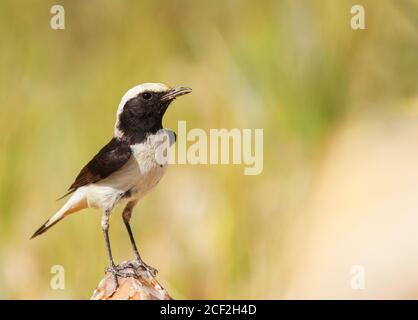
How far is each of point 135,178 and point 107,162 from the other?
0.22m

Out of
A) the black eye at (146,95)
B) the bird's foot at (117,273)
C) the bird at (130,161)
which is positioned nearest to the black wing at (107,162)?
the bird at (130,161)

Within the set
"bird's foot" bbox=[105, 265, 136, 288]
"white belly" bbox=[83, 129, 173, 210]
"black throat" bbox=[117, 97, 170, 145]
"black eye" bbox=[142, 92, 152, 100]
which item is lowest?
"bird's foot" bbox=[105, 265, 136, 288]

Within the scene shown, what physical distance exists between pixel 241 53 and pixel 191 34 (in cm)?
46

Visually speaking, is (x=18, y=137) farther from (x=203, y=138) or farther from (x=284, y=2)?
(x=284, y=2)

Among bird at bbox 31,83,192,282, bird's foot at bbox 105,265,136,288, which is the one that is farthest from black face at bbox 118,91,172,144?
bird's foot at bbox 105,265,136,288

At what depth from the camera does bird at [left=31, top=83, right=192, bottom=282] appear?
18.0 ft

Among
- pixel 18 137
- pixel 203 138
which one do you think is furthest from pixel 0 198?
pixel 203 138

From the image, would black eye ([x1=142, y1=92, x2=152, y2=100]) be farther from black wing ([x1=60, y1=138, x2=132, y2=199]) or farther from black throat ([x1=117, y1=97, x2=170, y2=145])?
black wing ([x1=60, y1=138, x2=132, y2=199])

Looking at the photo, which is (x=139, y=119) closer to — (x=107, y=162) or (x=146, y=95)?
(x=146, y=95)

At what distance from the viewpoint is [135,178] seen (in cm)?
545

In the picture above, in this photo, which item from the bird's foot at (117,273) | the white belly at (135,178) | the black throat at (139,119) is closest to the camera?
the bird's foot at (117,273)

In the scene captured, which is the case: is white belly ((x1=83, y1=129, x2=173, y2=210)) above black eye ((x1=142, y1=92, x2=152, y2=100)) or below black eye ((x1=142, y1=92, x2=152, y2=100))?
below

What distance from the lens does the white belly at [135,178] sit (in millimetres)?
5453

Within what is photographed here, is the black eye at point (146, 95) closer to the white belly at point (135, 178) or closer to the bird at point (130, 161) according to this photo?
the bird at point (130, 161)
